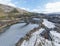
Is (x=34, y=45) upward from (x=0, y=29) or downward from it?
upward

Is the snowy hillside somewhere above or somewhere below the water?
above

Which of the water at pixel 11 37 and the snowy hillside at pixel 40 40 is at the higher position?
the snowy hillside at pixel 40 40

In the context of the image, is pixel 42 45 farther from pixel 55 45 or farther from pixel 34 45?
pixel 55 45

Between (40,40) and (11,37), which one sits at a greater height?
(40,40)

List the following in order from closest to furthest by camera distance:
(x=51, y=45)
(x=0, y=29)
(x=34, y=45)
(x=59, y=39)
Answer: (x=34, y=45) → (x=51, y=45) → (x=59, y=39) → (x=0, y=29)

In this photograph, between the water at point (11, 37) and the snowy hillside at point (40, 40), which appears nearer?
the snowy hillside at point (40, 40)

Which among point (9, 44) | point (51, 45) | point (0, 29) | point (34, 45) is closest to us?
point (34, 45)

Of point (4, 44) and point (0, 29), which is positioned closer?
point (4, 44)

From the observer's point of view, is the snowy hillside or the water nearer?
the snowy hillside

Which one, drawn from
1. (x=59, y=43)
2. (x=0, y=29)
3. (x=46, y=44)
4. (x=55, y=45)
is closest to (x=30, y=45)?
(x=46, y=44)

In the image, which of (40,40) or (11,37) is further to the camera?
(11,37)
